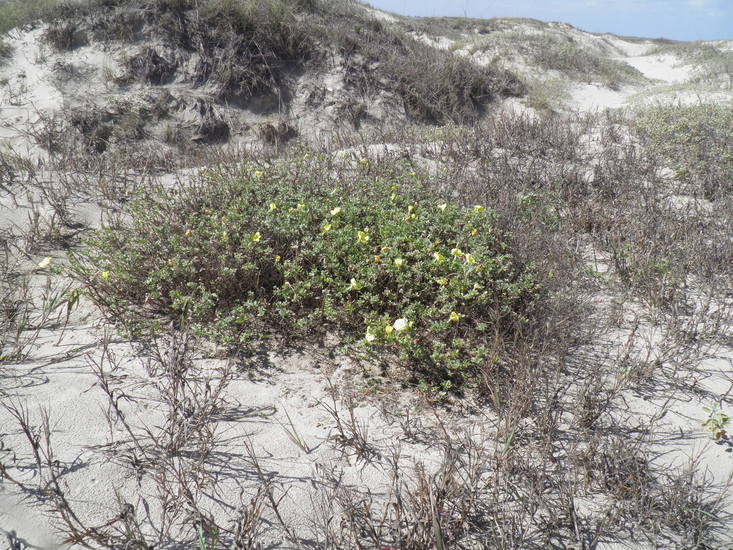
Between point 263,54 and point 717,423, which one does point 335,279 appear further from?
point 263,54

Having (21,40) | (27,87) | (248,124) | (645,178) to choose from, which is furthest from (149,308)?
(21,40)

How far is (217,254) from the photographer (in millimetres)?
3213

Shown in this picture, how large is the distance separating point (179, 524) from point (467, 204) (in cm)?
374

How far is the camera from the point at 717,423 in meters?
2.41

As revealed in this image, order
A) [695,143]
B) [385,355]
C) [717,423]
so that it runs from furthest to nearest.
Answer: [695,143] < [385,355] < [717,423]

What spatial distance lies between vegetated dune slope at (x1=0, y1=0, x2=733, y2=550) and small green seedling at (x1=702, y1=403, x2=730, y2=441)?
0.02 m

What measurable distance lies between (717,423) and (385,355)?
1.81m

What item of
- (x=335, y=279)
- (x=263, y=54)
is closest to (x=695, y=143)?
(x=335, y=279)

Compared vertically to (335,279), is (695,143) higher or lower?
higher

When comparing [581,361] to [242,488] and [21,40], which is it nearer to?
[242,488]

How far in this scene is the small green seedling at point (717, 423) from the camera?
7.86 ft

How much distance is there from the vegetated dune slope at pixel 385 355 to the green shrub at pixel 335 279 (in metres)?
0.03

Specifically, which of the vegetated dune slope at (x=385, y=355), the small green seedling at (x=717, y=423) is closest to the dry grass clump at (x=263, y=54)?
the vegetated dune slope at (x=385, y=355)

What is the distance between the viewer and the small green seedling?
2.40 metres
